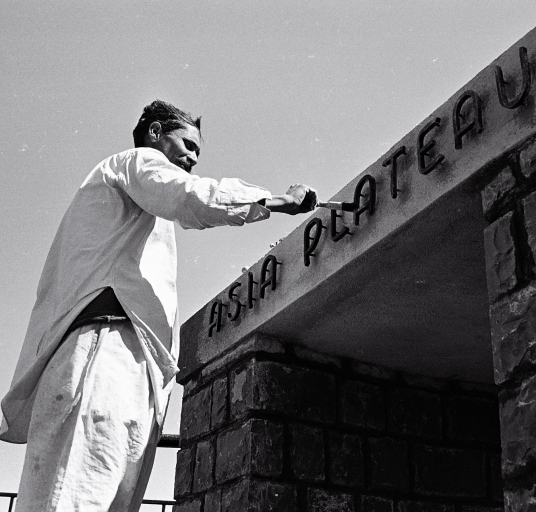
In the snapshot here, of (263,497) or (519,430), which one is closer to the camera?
(519,430)

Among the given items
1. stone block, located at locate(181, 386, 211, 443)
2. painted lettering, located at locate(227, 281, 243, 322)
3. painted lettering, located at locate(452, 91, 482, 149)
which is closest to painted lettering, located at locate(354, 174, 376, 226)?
painted lettering, located at locate(452, 91, 482, 149)

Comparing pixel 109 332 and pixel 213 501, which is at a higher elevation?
pixel 109 332

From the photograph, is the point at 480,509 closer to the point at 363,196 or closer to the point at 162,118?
the point at 363,196

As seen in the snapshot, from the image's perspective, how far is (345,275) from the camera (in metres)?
2.48

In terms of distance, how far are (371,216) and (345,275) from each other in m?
0.23

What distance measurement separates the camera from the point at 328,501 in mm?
2869

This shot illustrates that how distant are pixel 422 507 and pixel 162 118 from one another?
163cm

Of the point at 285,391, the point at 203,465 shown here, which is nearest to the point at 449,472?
the point at 285,391

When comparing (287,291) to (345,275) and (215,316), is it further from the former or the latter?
(215,316)

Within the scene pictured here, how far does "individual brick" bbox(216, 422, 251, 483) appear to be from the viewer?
2832 mm

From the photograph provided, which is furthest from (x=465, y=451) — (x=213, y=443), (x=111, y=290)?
(x=111, y=290)

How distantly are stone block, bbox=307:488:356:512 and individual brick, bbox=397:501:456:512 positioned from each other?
0.19 meters

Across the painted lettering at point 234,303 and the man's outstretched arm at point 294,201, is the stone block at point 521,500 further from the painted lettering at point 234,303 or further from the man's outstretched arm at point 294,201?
the painted lettering at point 234,303

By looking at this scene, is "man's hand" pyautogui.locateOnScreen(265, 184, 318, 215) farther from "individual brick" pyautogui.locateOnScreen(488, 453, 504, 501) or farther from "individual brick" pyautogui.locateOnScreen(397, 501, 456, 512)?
"individual brick" pyautogui.locateOnScreen(488, 453, 504, 501)
